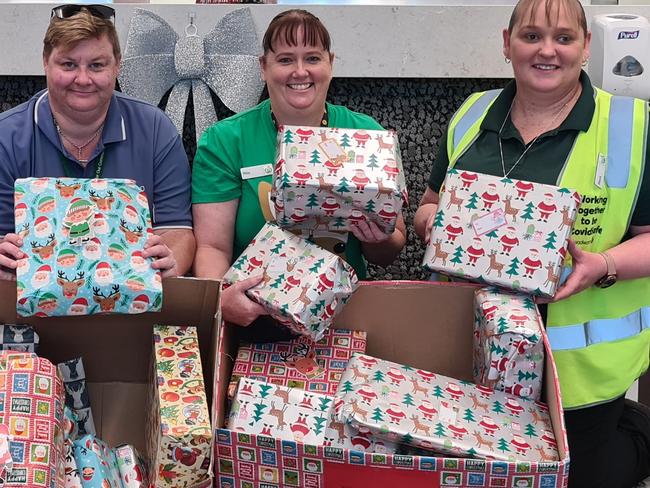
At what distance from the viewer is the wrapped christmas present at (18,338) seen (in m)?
1.67

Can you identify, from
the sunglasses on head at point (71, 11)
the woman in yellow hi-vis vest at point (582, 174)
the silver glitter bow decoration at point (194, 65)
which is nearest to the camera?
the woman in yellow hi-vis vest at point (582, 174)

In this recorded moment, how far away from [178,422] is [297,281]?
42 centimetres

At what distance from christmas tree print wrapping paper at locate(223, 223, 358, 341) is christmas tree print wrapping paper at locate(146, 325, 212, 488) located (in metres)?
0.20

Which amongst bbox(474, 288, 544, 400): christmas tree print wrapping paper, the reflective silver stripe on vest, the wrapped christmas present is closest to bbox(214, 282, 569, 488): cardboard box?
bbox(474, 288, 544, 400): christmas tree print wrapping paper

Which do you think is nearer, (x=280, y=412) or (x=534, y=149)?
(x=280, y=412)

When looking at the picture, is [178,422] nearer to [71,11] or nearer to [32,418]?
[32,418]

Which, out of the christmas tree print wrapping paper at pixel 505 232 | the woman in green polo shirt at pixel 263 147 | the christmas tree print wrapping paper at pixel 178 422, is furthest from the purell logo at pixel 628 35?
the christmas tree print wrapping paper at pixel 178 422

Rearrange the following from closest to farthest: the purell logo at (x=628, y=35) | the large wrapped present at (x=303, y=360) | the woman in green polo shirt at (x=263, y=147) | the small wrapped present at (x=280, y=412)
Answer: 1. the small wrapped present at (x=280, y=412)
2. the large wrapped present at (x=303, y=360)
3. the woman in green polo shirt at (x=263, y=147)
4. the purell logo at (x=628, y=35)

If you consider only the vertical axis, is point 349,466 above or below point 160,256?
below

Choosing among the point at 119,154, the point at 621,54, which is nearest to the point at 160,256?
the point at 119,154

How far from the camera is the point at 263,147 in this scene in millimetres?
2213

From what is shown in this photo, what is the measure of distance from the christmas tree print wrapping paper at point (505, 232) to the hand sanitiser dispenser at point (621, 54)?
882 mm

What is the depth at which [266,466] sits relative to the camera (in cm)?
147

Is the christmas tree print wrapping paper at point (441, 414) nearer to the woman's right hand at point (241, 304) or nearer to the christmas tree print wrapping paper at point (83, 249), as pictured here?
the woman's right hand at point (241, 304)
